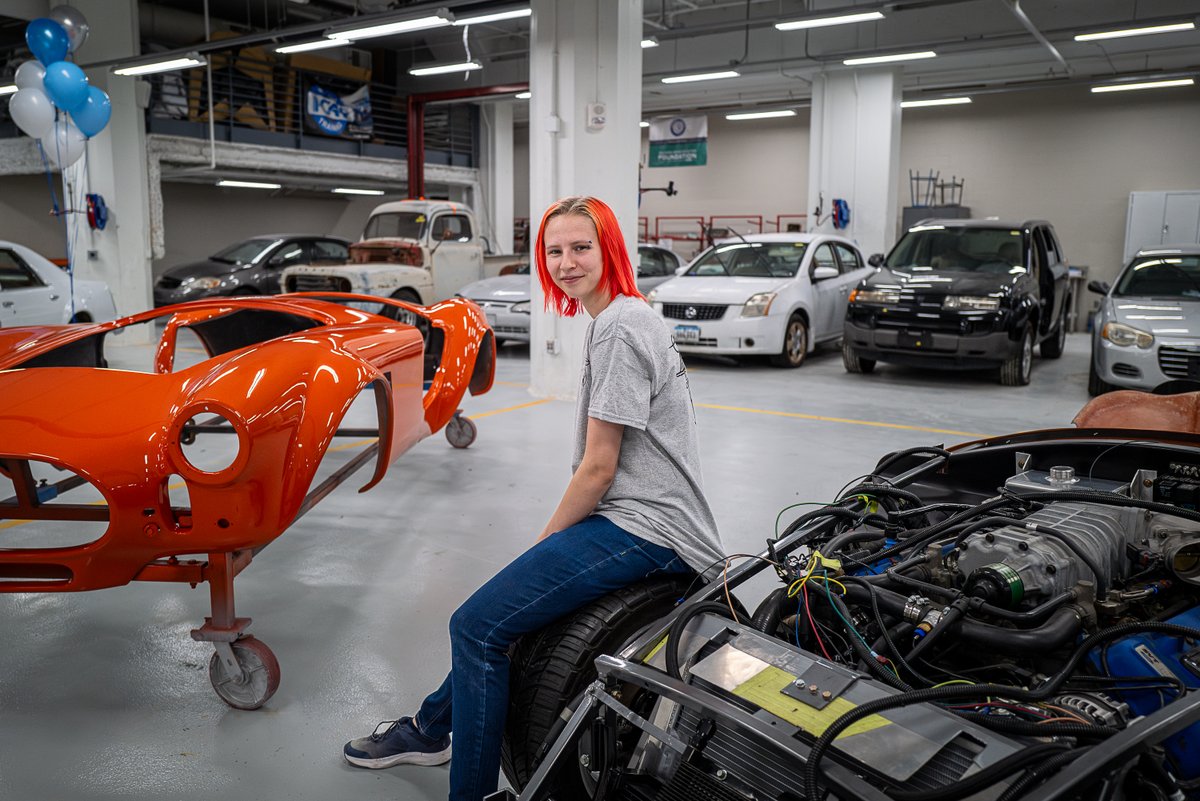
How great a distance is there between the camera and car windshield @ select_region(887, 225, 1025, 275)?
356 inches

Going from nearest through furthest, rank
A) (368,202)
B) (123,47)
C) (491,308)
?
(491,308) < (123,47) < (368,202)

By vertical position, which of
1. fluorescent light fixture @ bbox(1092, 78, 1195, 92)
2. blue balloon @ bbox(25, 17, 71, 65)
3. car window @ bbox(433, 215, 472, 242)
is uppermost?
fluorescent light fixture @ bbox(1092, 78, 1195, 92)

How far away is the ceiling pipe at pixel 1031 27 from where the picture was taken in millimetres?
11266

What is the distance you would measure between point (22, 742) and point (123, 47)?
1209 centimetres

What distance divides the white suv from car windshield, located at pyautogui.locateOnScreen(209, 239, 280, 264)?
23.2ft

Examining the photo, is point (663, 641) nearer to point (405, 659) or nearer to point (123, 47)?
point (405, 659)

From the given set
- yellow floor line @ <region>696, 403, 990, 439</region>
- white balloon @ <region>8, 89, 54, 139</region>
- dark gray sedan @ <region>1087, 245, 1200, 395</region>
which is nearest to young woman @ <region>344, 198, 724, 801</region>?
yellow floor line @ <region>696, 403, 990, 439</region>

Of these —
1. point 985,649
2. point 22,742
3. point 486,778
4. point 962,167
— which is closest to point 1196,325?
point 985,649

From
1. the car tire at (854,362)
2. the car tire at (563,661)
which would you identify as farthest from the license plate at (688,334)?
the car tire at (563,661)

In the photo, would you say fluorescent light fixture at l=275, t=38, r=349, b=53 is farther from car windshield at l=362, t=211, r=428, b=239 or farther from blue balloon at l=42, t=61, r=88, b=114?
blue balloon at l=42, t=61, r=88, b=114

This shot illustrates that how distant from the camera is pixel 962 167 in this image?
721 inches

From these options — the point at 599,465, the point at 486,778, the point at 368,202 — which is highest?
the point at 368,202

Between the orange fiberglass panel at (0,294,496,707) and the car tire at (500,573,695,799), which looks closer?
the car tire at (500,573,695,799)

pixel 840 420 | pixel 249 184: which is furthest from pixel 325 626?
pixel 249 184
